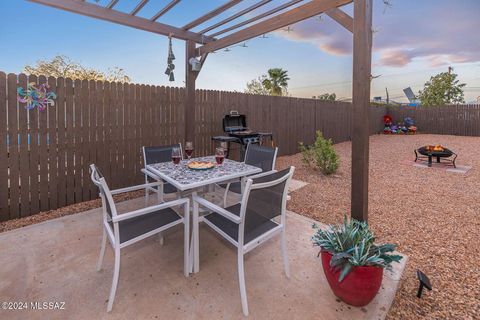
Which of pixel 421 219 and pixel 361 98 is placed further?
pixel 421 219

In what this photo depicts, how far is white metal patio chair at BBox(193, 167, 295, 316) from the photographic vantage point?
1.50 metres

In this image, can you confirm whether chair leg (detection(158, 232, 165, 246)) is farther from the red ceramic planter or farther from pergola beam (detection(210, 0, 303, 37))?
pergola beam (detection(210, 0, 303, 37))

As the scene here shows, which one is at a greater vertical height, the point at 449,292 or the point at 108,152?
the point at 108,152

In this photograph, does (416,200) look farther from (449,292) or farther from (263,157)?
(263,157)

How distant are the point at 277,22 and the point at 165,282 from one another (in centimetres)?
331

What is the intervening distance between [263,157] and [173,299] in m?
1.67

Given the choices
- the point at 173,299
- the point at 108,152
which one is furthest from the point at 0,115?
the point at 173,299

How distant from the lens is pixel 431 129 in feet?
42.2

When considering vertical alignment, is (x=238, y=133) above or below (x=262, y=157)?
above

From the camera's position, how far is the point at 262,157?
2.70m

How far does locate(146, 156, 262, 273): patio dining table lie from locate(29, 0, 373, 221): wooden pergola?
1056mm

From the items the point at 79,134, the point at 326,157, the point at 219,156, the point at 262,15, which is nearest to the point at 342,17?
the point at 262,15

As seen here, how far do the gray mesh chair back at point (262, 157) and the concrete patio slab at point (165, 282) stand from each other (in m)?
0.81

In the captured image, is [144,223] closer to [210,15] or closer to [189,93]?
[210,15]
